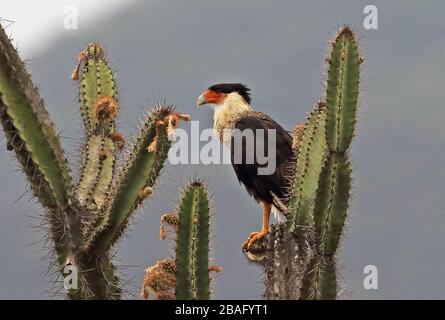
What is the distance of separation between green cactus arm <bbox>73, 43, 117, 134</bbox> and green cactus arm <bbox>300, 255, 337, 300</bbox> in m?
2.28

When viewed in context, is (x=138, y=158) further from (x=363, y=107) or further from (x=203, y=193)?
(x=363, y=107)

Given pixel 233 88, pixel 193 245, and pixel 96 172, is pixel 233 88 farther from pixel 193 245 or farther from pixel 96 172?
pixel 193 245

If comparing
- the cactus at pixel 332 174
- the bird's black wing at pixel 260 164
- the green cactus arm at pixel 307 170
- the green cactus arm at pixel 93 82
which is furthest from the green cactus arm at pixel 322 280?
the bird's black wing at pixel 260 164

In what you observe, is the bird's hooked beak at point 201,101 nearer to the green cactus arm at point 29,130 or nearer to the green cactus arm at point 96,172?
the green cactus arm at point 96,172

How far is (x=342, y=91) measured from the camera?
27.3 feet

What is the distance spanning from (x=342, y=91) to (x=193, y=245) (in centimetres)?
144

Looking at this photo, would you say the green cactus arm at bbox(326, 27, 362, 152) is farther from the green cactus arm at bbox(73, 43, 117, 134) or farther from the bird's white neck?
the bird's white neck

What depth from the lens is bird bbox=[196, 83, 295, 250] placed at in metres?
11.5

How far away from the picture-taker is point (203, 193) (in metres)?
8.15

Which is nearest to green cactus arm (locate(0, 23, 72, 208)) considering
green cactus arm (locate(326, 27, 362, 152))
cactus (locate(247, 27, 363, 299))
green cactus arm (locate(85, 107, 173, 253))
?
green cactus arm (locate(85, 107, 173, 253))

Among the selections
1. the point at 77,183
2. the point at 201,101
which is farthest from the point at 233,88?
the point at 77,183

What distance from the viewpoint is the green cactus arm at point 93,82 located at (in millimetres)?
9953

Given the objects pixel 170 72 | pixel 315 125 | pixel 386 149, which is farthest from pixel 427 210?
pixel 315 125
